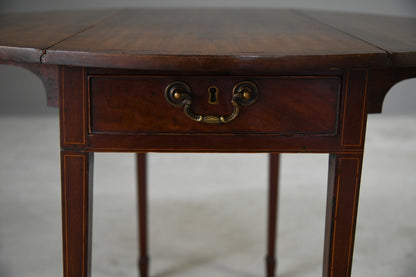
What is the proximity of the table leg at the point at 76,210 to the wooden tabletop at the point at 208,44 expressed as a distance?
155mm

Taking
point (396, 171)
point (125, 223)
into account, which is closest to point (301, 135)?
point (125, 223)

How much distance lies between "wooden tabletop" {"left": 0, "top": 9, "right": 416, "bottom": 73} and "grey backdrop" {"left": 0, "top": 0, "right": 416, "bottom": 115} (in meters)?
2.04

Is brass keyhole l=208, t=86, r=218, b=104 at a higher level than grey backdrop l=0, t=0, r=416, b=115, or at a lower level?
higher

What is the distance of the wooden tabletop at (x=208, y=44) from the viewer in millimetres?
676

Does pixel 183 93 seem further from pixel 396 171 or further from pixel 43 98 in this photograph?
pixel 43 98

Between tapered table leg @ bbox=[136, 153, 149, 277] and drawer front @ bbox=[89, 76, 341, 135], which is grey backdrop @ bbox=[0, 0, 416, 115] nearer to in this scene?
tapered table leg @ bbox=[136, 153, 149, 277]

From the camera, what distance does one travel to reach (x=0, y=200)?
1.92 meters

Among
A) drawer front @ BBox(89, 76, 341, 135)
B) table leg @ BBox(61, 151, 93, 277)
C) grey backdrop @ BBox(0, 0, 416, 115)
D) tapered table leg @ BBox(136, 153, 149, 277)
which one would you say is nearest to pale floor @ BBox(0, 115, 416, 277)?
tapered table leg @ BBox(136, 153, 149, 277)

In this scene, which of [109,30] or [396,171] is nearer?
[109,30]

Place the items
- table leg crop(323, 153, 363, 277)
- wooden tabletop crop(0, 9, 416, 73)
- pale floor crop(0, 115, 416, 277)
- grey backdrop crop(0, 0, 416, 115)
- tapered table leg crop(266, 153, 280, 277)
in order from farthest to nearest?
grey backdrop crop(0, 0, 416, 115)
pale floor crop(0, 115, 416, 277)
tapered table leg crop(266, 153, 280, 277)
table leg crop(323, 153, 363, 277)
wooden tabletop crop(0, 9, 416, 73)

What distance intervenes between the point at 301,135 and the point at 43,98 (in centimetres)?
271

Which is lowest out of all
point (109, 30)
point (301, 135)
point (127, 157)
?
point (127, 157)

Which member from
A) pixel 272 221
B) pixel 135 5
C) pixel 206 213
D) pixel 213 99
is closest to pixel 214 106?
pixel 213 99

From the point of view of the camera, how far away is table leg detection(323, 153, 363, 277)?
776 mm
